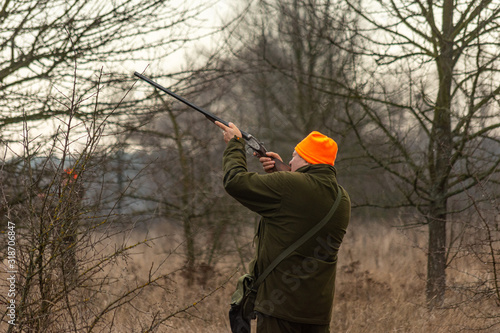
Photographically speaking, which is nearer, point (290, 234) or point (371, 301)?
point (290, 234)

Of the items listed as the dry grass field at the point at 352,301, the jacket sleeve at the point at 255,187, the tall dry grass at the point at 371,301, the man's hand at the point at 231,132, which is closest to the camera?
the jacket sleeve at the point at 255,187

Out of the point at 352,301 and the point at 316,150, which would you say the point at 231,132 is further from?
the point at 352,301

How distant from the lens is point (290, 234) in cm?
329

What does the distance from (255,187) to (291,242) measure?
444mm

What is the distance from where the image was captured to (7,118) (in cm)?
543

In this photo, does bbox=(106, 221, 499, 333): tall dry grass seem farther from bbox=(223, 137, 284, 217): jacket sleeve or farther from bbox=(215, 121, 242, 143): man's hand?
bbox=(215, 121, 242, 143): man's hand

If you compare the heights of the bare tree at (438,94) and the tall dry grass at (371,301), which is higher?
the bare tree at (438,94)

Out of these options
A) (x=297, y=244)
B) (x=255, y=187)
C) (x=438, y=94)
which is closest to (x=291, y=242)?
(x=297, y=244)

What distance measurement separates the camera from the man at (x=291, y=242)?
10.7 ft

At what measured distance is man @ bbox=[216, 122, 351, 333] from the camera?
325 cm

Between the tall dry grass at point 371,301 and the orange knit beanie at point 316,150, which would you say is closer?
the orange knit beanie at point 316,150

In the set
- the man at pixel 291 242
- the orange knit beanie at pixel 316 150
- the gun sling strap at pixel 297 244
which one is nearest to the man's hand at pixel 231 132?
the man at pixel 291 242

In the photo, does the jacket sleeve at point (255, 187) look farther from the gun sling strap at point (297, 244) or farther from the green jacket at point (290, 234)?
the gun sling strap at point (297, 244)

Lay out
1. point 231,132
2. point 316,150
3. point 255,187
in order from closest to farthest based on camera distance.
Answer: point 255,187 < point 316,150 < point 231,132
